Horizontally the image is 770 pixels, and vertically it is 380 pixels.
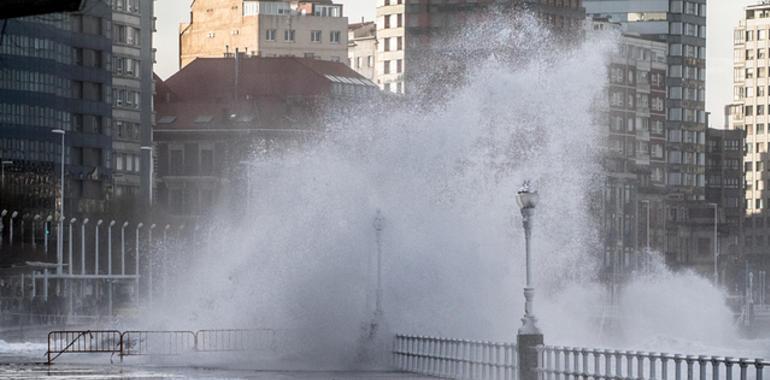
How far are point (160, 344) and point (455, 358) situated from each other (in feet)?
93.0

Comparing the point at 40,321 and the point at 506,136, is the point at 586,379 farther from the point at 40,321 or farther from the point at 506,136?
the point at 40,321

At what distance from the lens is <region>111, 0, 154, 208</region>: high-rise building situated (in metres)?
190

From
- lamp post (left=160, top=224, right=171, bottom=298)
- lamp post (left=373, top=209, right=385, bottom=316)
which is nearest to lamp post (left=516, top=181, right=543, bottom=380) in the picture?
lamp post (left=373, top=209, right=385, bottom=316)

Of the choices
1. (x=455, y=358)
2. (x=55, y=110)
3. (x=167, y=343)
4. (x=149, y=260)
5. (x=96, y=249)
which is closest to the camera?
(x=455, y=358)

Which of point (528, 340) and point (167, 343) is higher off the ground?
point (528, 340)

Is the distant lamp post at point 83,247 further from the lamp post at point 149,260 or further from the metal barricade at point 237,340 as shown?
the metal barricade at point 237,340

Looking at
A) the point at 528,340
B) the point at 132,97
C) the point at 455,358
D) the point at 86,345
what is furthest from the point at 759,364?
the point at 132,97

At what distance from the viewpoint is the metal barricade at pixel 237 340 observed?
3246 inches

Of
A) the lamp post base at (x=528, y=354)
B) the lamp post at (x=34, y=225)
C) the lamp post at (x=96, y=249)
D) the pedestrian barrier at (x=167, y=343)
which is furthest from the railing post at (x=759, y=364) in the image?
the lamp post at (x=34, y=225)

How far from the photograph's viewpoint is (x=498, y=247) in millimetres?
87125

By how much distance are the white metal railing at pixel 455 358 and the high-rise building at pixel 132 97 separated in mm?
117462

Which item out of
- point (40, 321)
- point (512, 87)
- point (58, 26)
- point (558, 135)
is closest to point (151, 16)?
point (58, 26)

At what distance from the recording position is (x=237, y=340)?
8656 cm

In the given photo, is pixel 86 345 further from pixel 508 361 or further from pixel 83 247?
pixel 83 247
